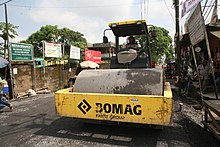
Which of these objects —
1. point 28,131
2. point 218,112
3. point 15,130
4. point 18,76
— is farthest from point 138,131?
point 18,76

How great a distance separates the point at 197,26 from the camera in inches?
155

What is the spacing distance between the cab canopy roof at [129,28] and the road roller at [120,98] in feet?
5.14

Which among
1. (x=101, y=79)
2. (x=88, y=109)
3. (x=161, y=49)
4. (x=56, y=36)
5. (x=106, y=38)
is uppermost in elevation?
(x=56, y=36)

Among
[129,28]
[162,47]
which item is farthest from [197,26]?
[162,47]

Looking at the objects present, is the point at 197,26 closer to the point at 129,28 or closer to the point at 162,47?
the point at 129,28

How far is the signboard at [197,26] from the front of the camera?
3.64 meters

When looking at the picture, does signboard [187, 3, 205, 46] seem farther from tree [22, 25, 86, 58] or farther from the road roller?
tree [22, 25, 86, 58]

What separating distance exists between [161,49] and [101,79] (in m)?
29.4

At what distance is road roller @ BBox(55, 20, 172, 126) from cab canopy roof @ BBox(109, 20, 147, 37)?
1.57 metres

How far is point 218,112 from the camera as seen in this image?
2.77m

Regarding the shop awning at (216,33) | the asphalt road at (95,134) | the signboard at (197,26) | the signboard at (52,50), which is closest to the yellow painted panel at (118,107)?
the asphalt road at (95,134)

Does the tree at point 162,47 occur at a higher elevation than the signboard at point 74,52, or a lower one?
higher

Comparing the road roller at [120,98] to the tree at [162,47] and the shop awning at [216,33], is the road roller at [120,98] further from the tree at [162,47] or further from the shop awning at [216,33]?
the tree at [162,47]

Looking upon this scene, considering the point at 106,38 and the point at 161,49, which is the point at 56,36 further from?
the point at 106,38
